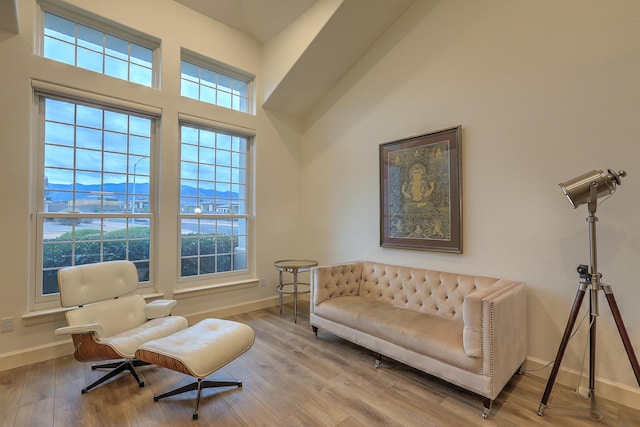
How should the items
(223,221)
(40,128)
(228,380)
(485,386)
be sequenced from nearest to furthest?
(485,386) → (228,380) → (40,128) → (223,221)

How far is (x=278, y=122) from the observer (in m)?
4.43

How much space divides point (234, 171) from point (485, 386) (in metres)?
3.66

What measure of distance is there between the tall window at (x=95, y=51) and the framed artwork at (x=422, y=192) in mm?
2975

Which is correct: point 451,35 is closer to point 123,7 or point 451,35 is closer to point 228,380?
point 123,7

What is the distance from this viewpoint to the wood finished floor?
1.87m

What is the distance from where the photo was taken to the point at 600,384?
6.98 feet

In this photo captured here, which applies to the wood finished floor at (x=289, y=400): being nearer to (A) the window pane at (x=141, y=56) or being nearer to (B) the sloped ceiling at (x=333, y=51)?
(A) the window pane at (x=141, y=56)

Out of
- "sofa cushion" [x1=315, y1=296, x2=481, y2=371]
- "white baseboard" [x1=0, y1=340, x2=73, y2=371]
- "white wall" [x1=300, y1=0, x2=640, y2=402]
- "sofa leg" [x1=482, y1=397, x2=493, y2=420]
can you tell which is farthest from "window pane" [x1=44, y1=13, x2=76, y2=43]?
"sofa leg" [x1=482, y1=397, x2=493, y2=420]

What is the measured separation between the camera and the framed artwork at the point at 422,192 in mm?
2877

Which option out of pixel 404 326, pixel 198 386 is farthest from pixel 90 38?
pixel 404 326

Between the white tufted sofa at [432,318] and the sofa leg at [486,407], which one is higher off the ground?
the white tufted sofa at [432,318]

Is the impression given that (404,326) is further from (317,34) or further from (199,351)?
(317,34)

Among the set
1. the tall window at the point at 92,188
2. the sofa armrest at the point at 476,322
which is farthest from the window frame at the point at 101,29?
the sofa armrest at the point at 476,322

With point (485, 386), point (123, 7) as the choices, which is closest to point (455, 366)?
point (485, 386)
